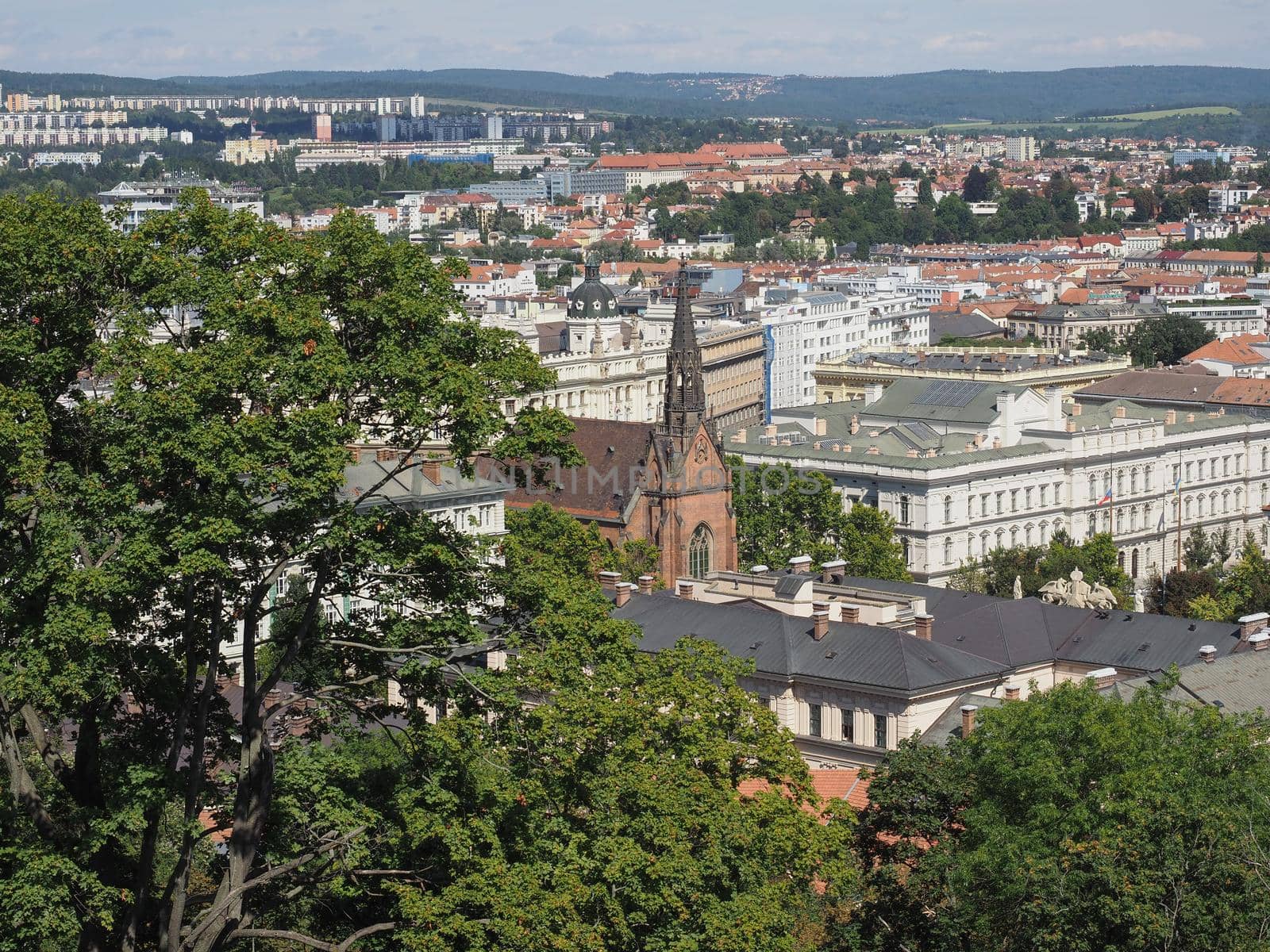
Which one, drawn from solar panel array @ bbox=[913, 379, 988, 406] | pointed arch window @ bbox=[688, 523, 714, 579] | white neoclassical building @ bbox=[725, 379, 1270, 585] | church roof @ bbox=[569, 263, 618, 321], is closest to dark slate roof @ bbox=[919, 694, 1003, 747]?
pointed arch window @ bbox=[688, 523, 714, 579]

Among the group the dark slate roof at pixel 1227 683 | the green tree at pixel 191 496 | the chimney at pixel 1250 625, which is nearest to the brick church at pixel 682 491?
the chimney at pixel 1250 625

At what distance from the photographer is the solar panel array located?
123 m

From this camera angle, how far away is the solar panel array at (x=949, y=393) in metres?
123

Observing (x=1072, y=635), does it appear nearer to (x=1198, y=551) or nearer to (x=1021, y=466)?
(x=1198, y=551)

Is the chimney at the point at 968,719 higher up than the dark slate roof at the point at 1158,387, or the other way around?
the chimney at the point at 968,719

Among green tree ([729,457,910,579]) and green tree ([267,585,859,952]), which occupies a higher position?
green tree ([267,585,859,952])

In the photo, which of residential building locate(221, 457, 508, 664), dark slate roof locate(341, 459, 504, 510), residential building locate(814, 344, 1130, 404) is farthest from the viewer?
residential building locate(814, 344, 1130, 404)

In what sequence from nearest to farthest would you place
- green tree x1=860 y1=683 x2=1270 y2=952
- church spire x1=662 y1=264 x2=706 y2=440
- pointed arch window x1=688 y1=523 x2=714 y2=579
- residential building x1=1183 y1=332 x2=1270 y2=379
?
green tree x1=860 y1=683 x2=1270 y2=952, church spire x1=662 y1=264 x2=706 y2=440, pointed arch window x1=688 y1=523 x2=714 y2=579, residential building x1=1183 y1=332 x2=1270 y2=379

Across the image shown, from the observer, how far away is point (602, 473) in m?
98.6

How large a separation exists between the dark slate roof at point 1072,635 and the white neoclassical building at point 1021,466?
36582 millimetres

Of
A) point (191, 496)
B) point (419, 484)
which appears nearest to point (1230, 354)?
point (419, 484)

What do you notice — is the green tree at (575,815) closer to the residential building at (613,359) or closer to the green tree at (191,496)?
the green tree at (191,496)

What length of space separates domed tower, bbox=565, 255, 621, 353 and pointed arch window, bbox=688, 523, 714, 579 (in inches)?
2401

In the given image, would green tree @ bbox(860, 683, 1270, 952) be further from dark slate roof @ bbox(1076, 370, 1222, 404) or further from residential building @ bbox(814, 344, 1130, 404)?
dark slate roof @ bbox(1076, 370, 1222, 404)
